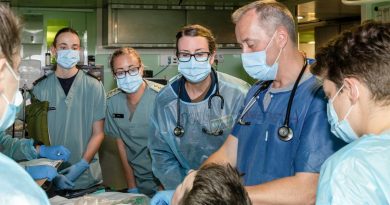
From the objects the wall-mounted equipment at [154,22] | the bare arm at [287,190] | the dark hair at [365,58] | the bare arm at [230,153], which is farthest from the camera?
the wall-mounted equipment at [154,22]

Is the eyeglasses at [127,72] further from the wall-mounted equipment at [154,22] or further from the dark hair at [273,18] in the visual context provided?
the wall-mounted equipment at [154,22]

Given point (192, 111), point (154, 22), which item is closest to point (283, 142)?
point (192, 111)

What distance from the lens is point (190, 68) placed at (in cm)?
222

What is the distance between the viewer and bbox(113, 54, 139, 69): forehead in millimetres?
2738

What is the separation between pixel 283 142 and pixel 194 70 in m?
0.78

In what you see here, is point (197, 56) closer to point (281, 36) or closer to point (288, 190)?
point (281, 36)

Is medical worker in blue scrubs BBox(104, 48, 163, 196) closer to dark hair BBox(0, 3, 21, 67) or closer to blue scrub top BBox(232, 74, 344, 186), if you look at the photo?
blue scrub top BBox(232, 74, 344, 186)

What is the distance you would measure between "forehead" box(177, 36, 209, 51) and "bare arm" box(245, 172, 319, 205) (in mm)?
953

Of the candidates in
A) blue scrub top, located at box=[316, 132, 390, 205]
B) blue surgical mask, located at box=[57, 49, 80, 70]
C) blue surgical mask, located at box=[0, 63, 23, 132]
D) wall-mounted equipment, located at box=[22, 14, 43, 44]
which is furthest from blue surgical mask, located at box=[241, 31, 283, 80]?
wall-mounted equipment, located at box=[22, 14, 43, 44]

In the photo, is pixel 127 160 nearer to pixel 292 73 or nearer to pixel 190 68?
pixel 190 68

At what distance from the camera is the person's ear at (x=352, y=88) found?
1162mm

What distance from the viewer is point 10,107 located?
970 millimetres

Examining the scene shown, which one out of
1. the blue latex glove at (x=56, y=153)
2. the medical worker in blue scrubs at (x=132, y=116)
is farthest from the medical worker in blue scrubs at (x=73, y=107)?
the blue latex glove at (x=56, y=153)

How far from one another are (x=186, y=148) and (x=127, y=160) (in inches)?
30.8
